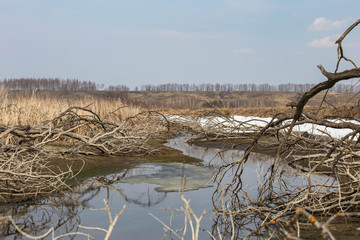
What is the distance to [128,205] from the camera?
5.05 m

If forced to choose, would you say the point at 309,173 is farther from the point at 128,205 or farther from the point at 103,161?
the point at 103,161

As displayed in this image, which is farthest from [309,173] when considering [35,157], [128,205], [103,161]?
[103,161]

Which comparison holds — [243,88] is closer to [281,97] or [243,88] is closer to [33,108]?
[281,97]

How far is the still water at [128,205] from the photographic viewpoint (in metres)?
4.09

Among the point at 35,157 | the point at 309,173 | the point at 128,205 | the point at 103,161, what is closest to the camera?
the point at 309,173

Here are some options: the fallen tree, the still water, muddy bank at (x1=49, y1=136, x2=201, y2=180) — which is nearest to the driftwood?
muddy bank at (x1=49, y1=136, x2=201, y2=180)

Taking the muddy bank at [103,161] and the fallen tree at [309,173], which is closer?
the fallen tree at [309,173]

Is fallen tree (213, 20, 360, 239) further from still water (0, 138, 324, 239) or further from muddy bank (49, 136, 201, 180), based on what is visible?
muddy bank (49, 136, 201, 180)

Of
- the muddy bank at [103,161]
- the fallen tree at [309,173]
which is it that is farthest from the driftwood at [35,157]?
the fallen tree at [309,173]

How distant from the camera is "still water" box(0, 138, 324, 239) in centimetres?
409

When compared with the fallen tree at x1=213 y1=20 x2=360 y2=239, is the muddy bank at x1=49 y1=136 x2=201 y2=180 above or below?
below

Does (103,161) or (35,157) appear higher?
(35,157)

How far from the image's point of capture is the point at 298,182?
6.43m

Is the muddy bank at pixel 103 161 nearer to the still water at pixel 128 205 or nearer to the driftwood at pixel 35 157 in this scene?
the driftwood at pixel 35 157
